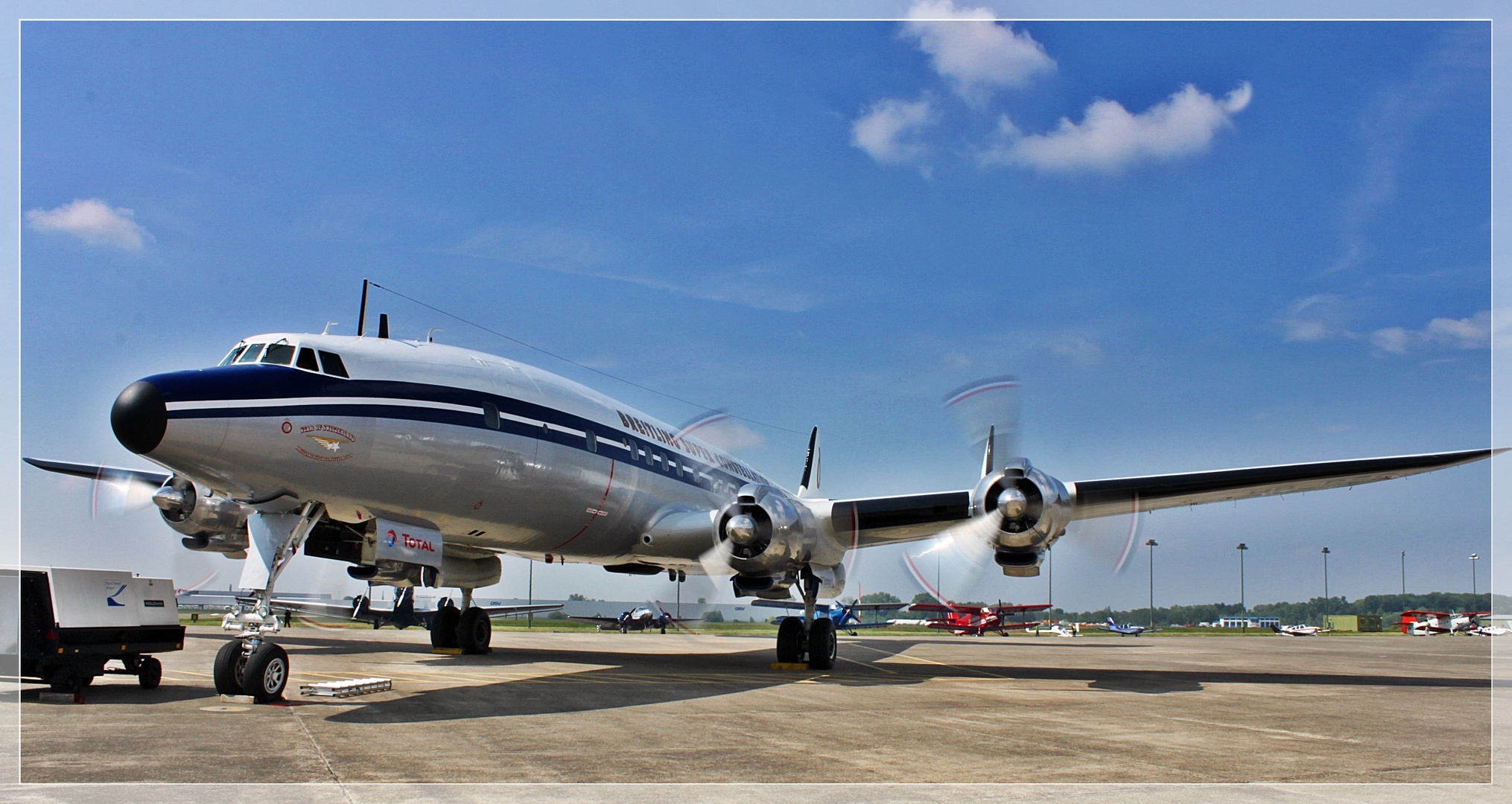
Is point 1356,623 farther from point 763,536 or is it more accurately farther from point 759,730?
point 759,730

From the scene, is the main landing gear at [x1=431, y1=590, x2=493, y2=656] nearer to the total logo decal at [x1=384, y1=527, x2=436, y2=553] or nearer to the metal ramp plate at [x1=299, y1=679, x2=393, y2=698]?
the total logo decal at [x1=384, y1=527, x2=436, y2=553]

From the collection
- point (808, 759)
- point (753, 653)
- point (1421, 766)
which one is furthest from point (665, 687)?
point (753, 653)

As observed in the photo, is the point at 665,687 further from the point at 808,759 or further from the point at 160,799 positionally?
the point at 160,799

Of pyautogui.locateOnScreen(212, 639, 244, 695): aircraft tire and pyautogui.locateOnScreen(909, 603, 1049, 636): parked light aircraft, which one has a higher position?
pyautogui.locateOnScreen(212, 639, 244, 695): aircraft tire

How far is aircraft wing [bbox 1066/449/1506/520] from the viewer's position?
13.1 metres

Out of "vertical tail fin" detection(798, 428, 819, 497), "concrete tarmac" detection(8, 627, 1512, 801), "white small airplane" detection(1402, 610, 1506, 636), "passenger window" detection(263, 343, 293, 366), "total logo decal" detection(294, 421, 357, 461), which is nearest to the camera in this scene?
"concrete tarmac" detection(8, 627, 1512, 801)

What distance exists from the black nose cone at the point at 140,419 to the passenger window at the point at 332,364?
5.85 feet

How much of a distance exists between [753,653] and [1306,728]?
15.3m

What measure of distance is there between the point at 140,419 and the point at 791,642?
10.7 m

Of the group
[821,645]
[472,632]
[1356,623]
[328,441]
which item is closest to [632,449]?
[821,645]

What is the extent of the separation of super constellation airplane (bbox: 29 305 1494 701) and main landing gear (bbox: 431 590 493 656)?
2.3 inches

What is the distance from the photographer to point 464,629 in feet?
59.9

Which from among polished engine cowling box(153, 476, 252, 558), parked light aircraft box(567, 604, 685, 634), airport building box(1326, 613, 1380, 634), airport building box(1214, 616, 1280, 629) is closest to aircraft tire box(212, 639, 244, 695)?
polished engine cowling box(153, 476, 252, 558)

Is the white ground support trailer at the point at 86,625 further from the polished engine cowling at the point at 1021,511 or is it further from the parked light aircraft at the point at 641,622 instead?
the parked light aircraft at the point at 641,622
